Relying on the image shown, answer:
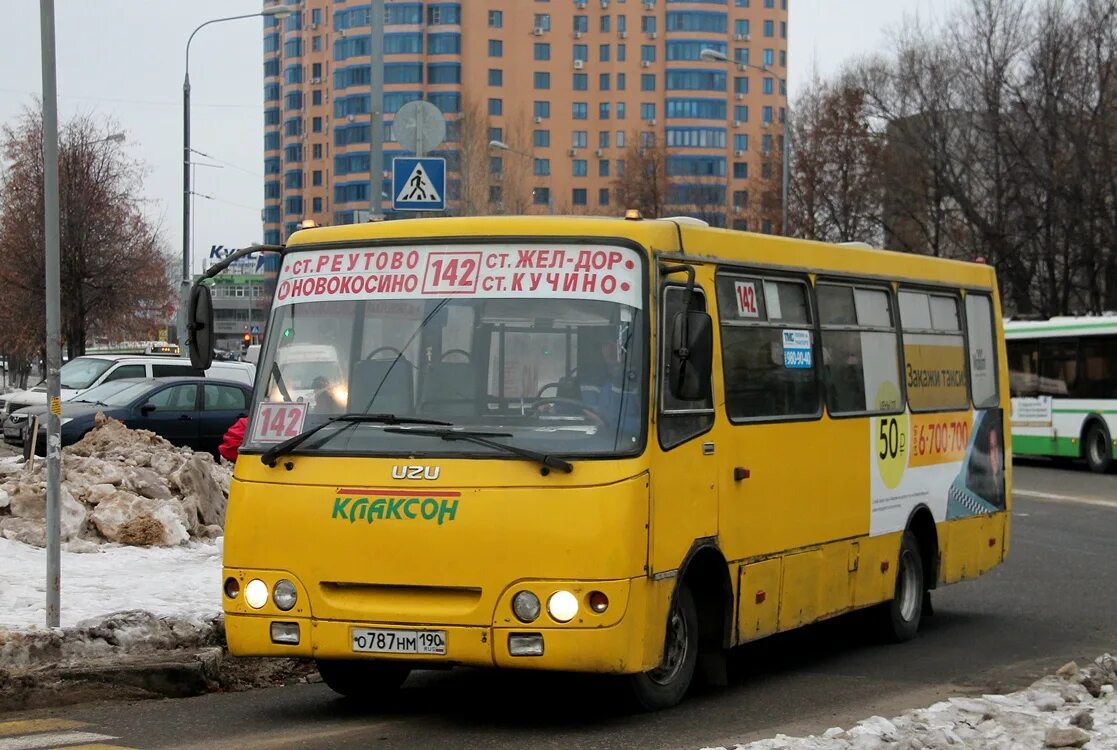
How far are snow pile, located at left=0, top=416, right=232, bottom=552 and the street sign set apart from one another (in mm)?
4262

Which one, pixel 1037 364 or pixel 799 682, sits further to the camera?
pixel 1037 364

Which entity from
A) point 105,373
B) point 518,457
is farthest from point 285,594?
point 105,373

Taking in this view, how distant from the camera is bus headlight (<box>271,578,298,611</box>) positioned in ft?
28.1

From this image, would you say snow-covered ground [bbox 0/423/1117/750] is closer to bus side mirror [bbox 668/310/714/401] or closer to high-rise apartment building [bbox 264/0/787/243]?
bus side mirror [bbox 668/310/714/401]

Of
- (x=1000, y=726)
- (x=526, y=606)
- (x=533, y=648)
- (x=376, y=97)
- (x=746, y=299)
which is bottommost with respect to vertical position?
(x=1000, y=726)

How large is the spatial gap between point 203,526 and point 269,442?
23.4ft

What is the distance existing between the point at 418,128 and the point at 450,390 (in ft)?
37.0

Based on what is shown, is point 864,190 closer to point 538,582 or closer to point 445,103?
point 538,582

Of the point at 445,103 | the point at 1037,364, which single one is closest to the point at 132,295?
the point at 1037,364

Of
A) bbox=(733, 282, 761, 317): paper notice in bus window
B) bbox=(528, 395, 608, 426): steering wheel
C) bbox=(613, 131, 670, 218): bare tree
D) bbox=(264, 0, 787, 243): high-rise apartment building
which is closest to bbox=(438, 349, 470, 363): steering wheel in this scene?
bbox=(528, 395, 608, 426): steering wheel

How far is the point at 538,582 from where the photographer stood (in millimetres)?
8234

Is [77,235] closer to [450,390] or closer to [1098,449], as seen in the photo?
[1098,449]

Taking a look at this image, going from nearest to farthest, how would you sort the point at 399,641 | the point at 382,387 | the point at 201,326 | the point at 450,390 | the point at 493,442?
the point at 399,641 < the point at 493,442 < the point at 450,390 < the point at 382,387 < the point at 201,326

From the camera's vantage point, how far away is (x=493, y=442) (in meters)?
8.45
